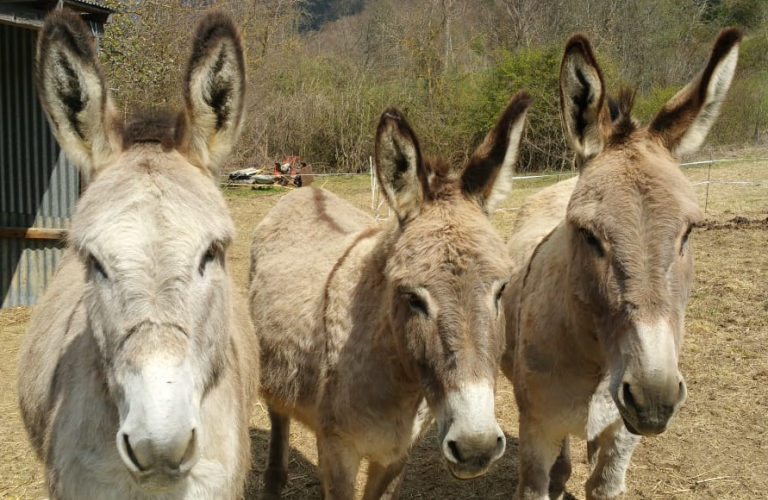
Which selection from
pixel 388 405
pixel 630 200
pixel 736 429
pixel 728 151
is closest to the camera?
pixel 630 200

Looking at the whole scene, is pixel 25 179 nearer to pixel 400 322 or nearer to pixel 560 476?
pixel 400 322

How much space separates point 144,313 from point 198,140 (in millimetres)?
883

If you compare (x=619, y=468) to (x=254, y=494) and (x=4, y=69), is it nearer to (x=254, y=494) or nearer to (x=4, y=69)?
(x=254, y=494)

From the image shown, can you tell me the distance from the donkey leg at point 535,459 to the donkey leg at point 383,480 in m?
0.72

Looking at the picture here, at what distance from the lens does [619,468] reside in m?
3.60

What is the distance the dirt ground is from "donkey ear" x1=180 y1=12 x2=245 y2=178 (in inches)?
78.3

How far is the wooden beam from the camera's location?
8.59 m

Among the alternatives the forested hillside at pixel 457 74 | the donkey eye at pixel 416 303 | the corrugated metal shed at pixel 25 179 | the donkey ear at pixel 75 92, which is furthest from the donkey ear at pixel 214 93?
the forested hillside at pixel 457 74

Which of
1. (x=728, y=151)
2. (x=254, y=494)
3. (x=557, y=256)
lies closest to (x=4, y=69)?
(x=254, y=494)

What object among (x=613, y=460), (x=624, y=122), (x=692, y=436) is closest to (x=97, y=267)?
(x=624, y=122)

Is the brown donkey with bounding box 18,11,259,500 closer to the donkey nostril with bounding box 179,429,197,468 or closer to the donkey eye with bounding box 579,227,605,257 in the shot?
the donkey nostril with bounding box 179,429,197,468

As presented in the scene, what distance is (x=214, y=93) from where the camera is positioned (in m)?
2.58

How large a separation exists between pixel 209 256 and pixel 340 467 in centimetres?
169

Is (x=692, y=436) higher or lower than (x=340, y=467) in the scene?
lower
